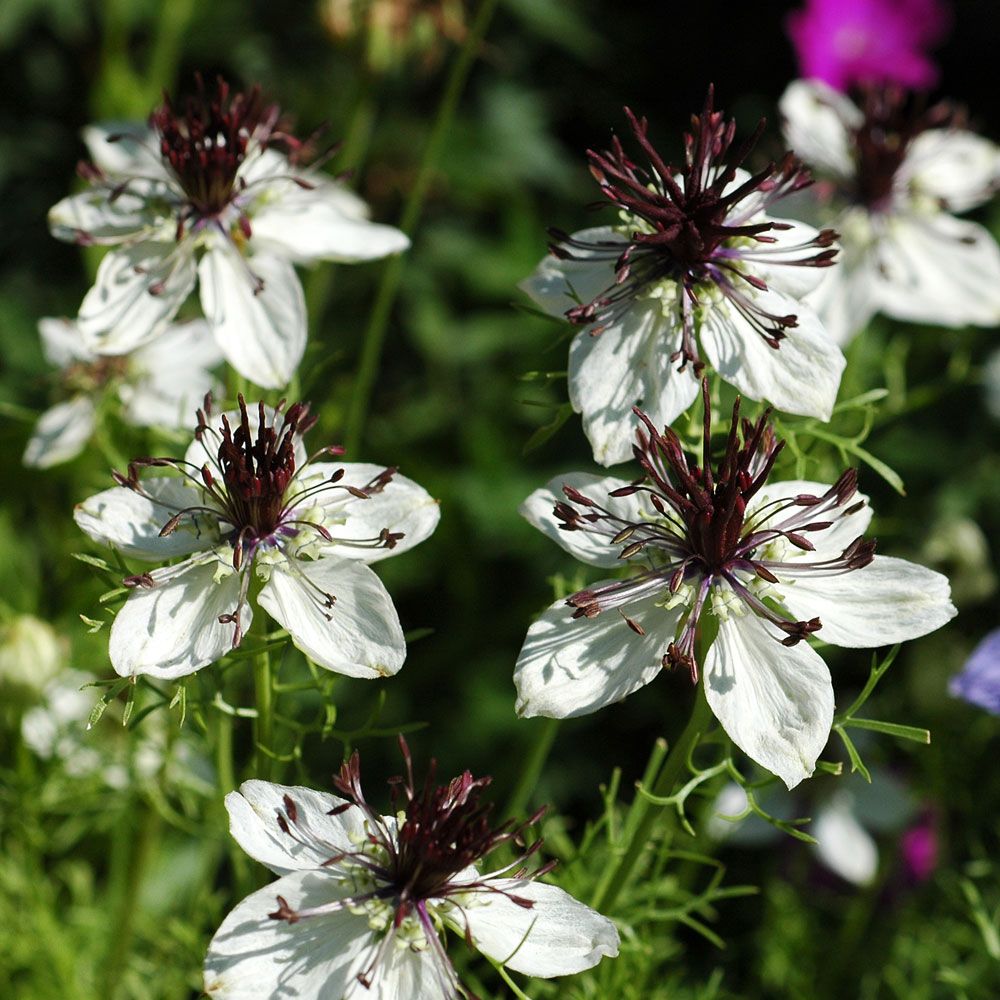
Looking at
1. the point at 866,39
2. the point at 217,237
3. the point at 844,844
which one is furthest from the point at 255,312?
the point at 866,39

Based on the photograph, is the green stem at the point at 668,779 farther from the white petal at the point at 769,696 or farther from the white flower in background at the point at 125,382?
the white flower in background at the point at 125,382

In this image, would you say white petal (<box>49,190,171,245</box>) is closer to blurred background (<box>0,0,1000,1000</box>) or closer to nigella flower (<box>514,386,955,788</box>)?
blurred background (<box>0,0,1000,1000</box>)

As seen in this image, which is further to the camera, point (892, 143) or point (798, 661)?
point (892, 143)

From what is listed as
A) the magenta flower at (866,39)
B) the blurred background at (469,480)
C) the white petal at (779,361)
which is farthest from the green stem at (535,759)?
the magenta flower at (866,39)

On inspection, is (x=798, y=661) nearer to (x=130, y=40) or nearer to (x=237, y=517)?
(x=237, y=517)

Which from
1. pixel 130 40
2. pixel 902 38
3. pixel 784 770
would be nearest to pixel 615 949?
pixel 784 770

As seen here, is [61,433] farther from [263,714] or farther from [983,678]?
Result: [983,678]
